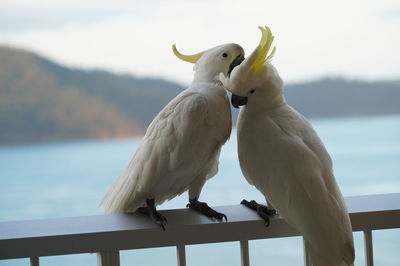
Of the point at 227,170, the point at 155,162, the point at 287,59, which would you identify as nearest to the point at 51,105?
the point at 227,170

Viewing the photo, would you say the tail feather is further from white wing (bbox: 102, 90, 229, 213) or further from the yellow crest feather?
the yellow crest feather

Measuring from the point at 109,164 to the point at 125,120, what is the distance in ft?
3.79

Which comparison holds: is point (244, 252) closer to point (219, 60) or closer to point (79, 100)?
point (219, 60)

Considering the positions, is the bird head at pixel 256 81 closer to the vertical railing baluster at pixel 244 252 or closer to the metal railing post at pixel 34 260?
the vertical railing baluster at pixel 244 252

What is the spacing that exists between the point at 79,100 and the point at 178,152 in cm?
866

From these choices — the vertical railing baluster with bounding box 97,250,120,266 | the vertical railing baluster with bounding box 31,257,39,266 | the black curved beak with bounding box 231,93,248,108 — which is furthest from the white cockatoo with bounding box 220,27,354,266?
the vertical railing baluster with bounding box 31,257,39,266

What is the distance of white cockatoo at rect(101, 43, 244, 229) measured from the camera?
1338 mm

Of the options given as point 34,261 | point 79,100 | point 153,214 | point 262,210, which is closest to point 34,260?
point 34,261

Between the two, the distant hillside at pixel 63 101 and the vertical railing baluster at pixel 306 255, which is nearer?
the vertical railing baluster at pixel 306 255

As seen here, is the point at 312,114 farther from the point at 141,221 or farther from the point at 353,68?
the point at 141,221

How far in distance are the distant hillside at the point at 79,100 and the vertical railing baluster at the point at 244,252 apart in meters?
8.09

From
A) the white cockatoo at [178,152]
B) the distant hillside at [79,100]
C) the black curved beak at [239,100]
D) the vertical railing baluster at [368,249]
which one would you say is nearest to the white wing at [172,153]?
the white cockatoo at [178,152]

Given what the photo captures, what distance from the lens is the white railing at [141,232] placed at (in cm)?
100

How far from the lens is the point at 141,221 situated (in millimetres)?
1116
